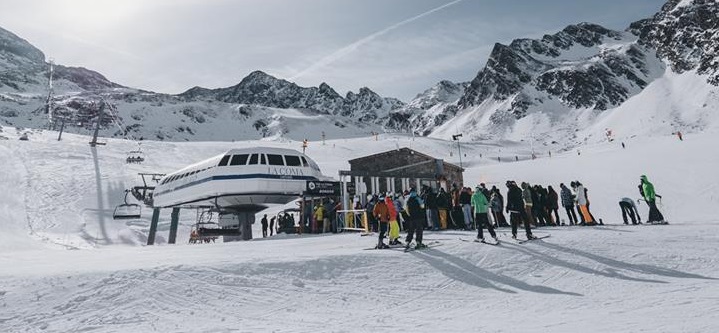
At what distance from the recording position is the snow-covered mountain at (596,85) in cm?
10375

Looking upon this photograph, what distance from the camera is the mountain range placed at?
109938 millimetres

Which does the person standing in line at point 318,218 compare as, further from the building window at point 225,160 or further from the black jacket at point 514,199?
the black jacket at point 514,199

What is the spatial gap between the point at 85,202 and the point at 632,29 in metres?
221

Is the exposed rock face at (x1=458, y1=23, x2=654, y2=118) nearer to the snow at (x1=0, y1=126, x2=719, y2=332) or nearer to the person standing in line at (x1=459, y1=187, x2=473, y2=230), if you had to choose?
the person standing in line at (x1=459, y1=187, x2=473, y2=230)

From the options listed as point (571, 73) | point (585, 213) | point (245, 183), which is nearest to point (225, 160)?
point (245, 183)

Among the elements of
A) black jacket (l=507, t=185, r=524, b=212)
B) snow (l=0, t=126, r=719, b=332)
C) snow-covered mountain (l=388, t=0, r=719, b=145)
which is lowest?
snow (l=0, t=126, r=719, b=332)

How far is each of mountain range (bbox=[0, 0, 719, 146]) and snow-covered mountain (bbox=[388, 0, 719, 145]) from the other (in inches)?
13.0

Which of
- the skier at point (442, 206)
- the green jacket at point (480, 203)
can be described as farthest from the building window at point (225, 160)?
the green jacket at point (480, 203)

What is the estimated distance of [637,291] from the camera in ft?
29.8

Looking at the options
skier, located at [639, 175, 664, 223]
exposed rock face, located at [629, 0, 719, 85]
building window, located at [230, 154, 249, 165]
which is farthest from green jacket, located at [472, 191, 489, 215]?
exposed rock face, located at [629, 0, 719, 85]

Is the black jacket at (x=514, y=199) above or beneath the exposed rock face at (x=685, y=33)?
beneath

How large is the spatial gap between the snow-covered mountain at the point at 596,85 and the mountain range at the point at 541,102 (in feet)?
1.08

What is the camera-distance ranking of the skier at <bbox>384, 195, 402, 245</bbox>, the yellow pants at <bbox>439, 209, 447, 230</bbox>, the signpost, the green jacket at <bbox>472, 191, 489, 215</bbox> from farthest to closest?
the signpost
the yellow pants at <bbox>439, 209, 447, 230</bbox>
the skier at <bbox>384, 195, 402, 245</bbox>
the green jacket at <bbox>472, 191, 489, 215</bbox>

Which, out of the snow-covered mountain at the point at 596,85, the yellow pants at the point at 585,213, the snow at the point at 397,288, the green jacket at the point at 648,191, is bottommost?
the snow at the point at 397,288
